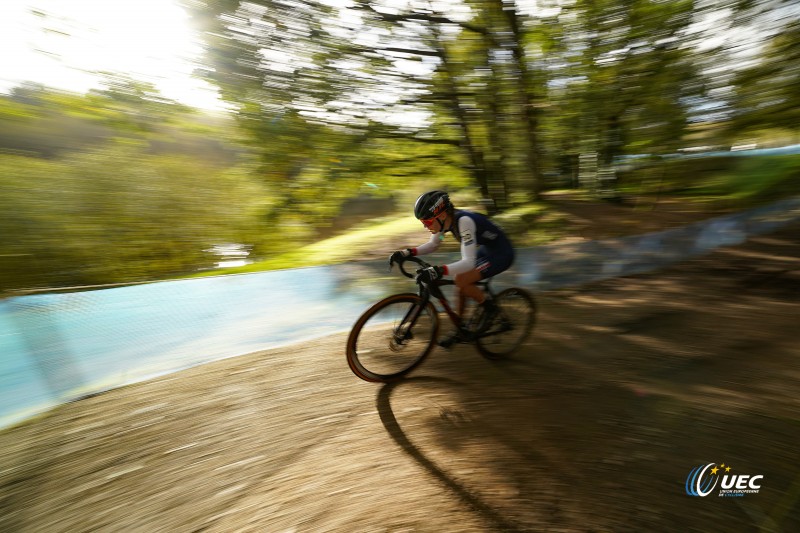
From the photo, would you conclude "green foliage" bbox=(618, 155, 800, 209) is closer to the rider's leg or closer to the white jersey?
the white jersey

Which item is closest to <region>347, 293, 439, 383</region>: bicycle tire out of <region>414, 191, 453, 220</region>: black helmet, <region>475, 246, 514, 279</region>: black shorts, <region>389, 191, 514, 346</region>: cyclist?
<region>389, 191, 514, 346</region>: cyclist

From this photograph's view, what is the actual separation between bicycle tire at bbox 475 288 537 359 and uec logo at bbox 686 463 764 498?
6.62 feet

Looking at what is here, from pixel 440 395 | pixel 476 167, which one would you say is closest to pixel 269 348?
pixel 440 395

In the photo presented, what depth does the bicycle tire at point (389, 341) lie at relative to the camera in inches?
141

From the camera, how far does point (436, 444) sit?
2.91m

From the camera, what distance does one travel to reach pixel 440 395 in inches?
142

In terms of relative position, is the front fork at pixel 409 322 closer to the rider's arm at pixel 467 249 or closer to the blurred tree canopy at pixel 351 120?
the rider's arm at pixel 467 249

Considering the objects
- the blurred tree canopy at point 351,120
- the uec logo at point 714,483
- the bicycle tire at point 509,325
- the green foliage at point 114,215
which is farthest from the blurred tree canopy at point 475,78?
the uec logo at point 714,483

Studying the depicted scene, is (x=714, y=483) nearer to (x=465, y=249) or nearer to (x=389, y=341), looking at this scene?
(x=465, y=249)

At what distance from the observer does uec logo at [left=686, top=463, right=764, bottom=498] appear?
2.31 meters

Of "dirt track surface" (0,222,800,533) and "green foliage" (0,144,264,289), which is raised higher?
"green foliage" (0,144,264,289)

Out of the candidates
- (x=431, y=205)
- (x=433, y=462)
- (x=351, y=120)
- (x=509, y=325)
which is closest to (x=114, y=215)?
(x=351, y=120)

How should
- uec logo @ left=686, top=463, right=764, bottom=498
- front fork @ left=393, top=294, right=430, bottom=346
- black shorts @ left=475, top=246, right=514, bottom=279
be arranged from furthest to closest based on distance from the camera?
black shorts @ left=475, top=246, right=514, bottom=279, front fork @ left=393, top=294, right=430, bottom=346, uec logo @ left=686, top=463, right=764, bottom=498

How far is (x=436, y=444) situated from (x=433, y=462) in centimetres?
20
